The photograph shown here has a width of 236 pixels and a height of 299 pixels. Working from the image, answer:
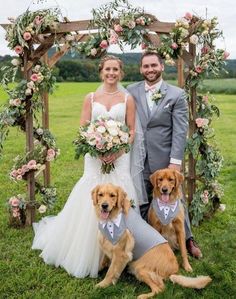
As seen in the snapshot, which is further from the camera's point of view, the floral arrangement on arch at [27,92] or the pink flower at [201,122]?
the pink flower at [201,122]

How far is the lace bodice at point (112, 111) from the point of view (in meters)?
5.49

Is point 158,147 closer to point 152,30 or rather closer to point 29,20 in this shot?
point 152,30

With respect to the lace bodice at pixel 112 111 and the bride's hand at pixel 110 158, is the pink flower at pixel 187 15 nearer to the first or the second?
the lace bodice at pixel 112 111

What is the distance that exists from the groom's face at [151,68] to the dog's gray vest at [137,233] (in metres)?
1.53

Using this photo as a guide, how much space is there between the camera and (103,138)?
5.21 metres

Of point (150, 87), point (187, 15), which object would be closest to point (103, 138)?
point (150, 87)

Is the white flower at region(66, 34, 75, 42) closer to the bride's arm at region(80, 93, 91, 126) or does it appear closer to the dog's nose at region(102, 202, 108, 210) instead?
the bride's arm at region(80, 93, 91, 126)

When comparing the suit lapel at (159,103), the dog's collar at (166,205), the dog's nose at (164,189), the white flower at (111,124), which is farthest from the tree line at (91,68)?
the dog's collar at (166,205)

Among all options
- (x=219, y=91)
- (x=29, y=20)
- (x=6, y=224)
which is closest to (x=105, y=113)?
(x=29, y=20)

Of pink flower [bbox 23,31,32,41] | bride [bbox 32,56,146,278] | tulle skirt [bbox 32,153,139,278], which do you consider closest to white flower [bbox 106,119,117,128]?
bride [bbox 32,56,146,278]

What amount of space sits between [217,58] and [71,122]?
1301 centimetres

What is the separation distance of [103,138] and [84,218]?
0.96m

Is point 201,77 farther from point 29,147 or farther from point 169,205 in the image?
point 29,147

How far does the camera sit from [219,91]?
1251 inches
